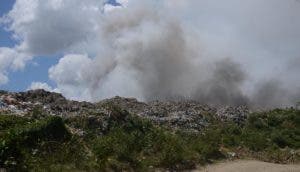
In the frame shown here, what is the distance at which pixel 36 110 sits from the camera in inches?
877

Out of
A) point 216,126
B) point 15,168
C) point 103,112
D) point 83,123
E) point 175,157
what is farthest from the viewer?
point 216,126

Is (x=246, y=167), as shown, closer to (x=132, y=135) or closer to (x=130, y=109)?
(x=132, y=135)

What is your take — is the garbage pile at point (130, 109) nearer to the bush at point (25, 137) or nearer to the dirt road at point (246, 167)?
the bush at point (25, 137)

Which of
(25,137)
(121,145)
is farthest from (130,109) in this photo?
(25,137)

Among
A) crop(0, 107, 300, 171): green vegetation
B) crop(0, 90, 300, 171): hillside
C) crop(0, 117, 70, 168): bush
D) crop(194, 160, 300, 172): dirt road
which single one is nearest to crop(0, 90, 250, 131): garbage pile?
crop(0, 90, 300, 171): hillside

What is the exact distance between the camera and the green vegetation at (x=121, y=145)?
15696 mm

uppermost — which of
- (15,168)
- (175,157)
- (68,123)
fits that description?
(68,123)

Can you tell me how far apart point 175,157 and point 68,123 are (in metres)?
5.23

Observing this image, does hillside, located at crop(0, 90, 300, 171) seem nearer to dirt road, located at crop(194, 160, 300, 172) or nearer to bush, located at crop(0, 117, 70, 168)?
bush, located at crop(0, 117, 70, 168)

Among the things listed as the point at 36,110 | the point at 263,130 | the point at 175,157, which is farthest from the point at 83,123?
the point at 263,130

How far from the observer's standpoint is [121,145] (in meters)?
18.2

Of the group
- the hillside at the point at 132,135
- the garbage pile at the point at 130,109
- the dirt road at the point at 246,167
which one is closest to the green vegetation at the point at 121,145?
the hillside at the point at 132,135

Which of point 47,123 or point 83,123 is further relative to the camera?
point 83,123

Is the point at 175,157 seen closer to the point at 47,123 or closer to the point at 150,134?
the point at 150,134
